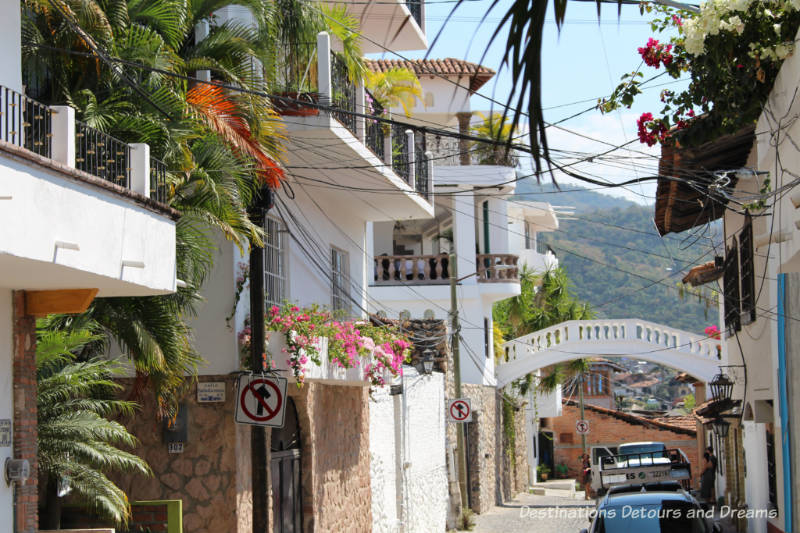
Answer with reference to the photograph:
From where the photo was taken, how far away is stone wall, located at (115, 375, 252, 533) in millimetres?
14047

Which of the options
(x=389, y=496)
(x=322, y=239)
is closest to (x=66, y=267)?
(x=322, y=239)

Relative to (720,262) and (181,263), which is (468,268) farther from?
(181,263)

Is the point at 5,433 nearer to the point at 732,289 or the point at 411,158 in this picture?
the point at 732,289

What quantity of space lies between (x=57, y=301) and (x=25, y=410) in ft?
3.33

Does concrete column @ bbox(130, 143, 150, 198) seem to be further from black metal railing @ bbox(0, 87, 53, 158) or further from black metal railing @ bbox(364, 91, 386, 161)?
black metal railing @ bbox(364, 91, 386, 161)

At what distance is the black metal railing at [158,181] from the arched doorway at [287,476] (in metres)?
5.60

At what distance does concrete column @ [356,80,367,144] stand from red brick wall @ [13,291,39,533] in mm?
8797

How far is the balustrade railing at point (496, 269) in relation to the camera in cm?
3603

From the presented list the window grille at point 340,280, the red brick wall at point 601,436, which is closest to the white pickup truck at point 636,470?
the window grille at point 340,280

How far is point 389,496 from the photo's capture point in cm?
2192

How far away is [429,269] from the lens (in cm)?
3553

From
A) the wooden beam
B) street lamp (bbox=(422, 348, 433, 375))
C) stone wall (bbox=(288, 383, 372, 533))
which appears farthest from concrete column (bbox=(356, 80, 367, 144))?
the wooden beam

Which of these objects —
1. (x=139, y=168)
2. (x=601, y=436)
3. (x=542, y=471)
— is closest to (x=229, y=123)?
(x=139, y=168)

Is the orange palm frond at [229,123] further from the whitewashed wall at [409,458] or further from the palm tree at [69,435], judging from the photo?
the whitewashed wall at [409,458]
